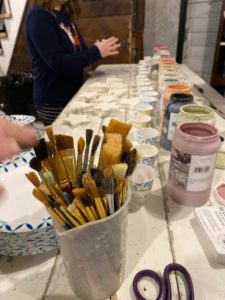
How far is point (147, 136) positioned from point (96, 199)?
0.46 meters

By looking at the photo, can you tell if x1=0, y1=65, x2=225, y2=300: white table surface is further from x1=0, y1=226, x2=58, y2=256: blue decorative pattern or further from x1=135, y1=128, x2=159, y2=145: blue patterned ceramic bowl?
x1=135, y1=128, x2=159, y2=145: blue patterned ceramic bowl

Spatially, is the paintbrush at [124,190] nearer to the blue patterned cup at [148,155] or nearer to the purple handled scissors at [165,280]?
the purple handled scissors at [165,280]

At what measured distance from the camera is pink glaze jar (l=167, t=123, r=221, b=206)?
1.65ft

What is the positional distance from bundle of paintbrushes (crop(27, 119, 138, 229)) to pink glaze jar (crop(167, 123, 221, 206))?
7.3 inches

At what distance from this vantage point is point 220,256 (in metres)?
0.44

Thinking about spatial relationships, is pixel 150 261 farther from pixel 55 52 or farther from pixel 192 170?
pixel 55 52

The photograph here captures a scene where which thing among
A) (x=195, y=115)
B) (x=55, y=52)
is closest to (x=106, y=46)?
(x=55, y=52)

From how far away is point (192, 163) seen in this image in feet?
1.69

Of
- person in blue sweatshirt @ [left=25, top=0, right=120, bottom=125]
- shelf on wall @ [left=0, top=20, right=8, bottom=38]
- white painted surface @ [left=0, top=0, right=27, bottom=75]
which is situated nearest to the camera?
person in blue sweatshirt @ [left=25, top=0, right=120, bottom=125]

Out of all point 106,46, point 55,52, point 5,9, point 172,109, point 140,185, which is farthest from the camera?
point 5,9

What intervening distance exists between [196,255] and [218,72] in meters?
2.17

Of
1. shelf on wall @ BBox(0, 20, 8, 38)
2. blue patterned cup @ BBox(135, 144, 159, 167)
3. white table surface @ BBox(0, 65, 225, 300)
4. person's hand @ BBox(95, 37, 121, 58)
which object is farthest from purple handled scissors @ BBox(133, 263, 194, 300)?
shelf on wall @ BBox(0, 20, 8, 38)

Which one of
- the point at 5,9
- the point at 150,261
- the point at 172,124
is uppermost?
the point at 5,9

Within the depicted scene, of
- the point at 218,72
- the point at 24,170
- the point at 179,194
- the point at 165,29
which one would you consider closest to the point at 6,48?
the point at 165,29
